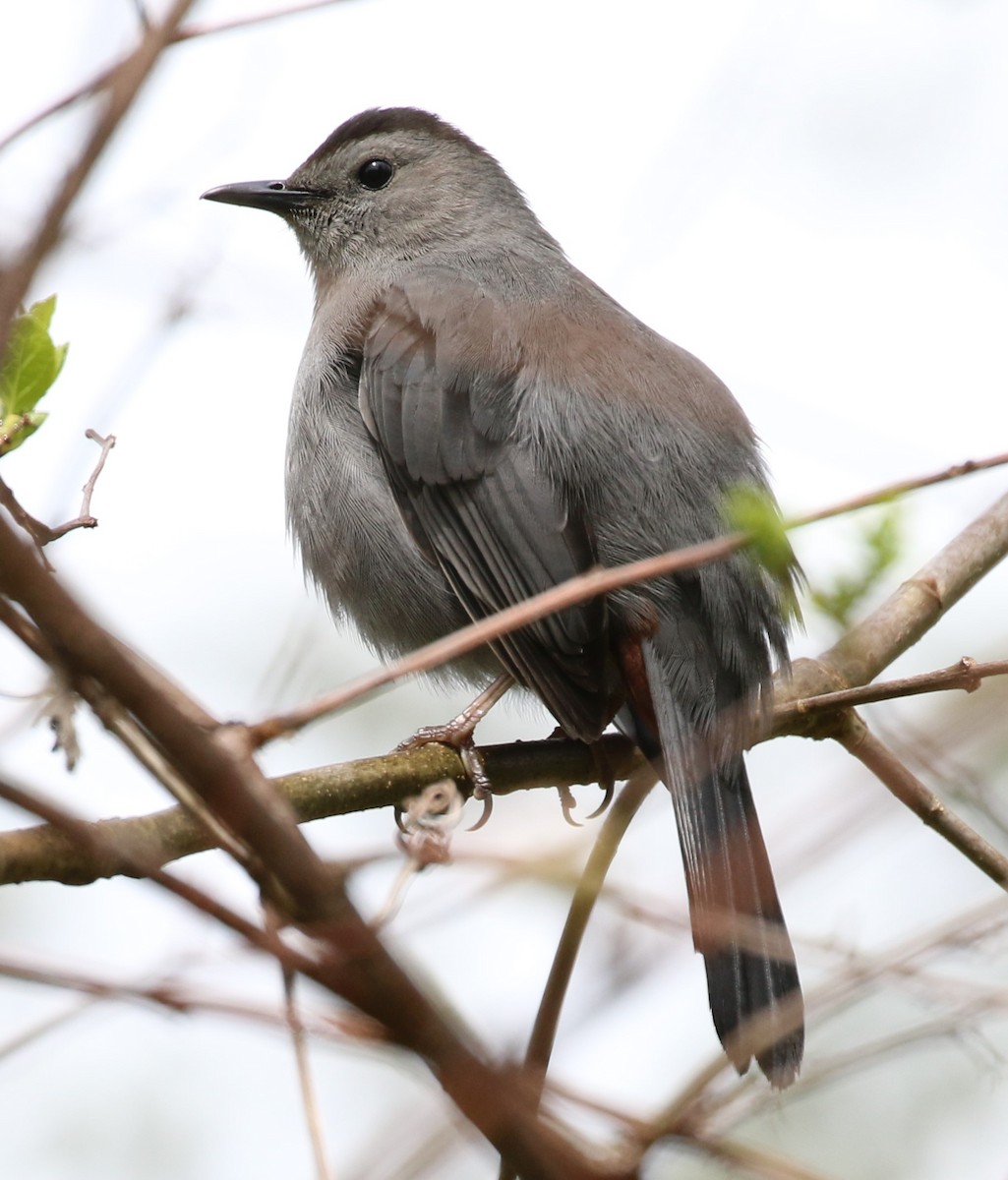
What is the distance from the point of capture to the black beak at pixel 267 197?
20.2 feet

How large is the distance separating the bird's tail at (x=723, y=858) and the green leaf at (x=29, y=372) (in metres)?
1.79

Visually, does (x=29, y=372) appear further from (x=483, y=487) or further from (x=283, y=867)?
(x=483, y=487)

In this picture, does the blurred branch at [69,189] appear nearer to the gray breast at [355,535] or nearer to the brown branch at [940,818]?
the brown branch at [940,818]

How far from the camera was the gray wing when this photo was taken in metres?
4.19

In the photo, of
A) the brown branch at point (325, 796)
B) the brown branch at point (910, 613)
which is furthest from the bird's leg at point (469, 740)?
the brown branch at point (910, 613)

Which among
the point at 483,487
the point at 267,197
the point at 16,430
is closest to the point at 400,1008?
the point at 16,430

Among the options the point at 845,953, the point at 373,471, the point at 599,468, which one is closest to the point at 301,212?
the point at 373,471

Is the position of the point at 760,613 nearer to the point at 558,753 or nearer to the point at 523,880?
the point at 558,753

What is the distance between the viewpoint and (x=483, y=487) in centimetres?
450

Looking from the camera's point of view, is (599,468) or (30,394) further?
(599,468)

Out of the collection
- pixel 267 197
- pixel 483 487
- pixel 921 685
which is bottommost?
pixel 921 685

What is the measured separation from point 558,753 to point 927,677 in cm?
162

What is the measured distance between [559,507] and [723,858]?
1177 mm

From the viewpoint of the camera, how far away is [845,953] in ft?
7.56
